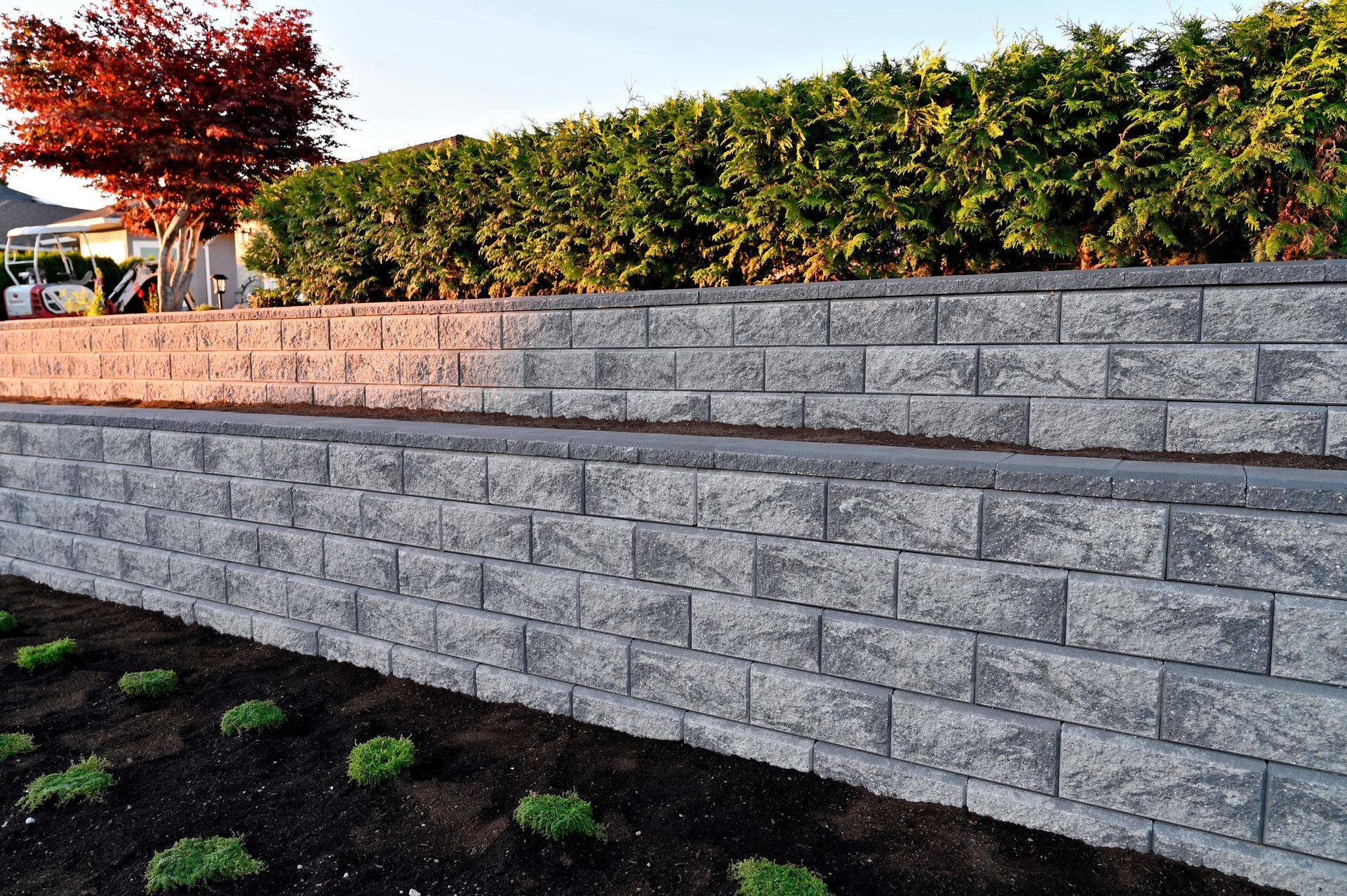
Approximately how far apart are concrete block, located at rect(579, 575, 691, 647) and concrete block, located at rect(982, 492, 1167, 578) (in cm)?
139

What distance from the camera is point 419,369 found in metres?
6.13

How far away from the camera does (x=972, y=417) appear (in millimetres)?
4195

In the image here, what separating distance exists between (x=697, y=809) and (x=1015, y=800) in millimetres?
1209

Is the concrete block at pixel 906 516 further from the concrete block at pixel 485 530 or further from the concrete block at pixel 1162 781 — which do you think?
the concrete block at pixel 485 530

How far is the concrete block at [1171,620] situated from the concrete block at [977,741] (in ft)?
1.31

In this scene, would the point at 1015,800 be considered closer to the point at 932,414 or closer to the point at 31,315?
the point at 932,414

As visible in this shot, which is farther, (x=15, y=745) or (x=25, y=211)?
(x=25, y=211)

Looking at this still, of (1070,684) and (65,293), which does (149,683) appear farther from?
(65,293)

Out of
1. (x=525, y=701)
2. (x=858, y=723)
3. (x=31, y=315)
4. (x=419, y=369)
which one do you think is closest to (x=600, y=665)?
(x=525, y=701)

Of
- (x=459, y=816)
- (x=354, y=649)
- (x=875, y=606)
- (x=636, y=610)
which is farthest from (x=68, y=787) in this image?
(x=875, y=606)

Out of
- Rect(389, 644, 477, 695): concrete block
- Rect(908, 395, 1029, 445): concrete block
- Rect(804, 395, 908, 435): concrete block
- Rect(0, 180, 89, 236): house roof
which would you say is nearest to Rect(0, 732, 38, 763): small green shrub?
Rect(389, 644, 477, 695): concrete block

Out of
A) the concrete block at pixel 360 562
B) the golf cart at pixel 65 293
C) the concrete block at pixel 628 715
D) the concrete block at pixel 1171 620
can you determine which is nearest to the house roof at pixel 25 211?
the golf cart at pixel 65 293

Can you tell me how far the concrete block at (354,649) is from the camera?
15.9 feet

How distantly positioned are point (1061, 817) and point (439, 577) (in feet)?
10.3
